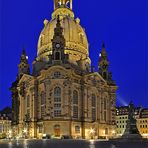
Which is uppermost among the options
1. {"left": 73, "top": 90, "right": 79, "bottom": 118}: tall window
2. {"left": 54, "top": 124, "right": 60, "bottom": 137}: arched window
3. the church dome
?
the church dome

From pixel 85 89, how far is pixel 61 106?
23.4ft

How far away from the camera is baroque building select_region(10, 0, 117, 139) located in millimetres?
68875

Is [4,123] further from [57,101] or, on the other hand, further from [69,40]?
[57,101]

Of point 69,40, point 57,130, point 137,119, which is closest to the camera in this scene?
point 57,130

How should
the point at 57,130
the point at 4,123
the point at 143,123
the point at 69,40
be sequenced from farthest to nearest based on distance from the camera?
1. the point at 4,123
2. the point at 143,123
3. the point at 69,40
4. the point at 57,130

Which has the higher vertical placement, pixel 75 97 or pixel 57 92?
pixel 57 92

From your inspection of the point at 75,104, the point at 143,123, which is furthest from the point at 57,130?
the point at 143,123

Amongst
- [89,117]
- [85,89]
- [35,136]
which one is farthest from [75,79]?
[35,136]

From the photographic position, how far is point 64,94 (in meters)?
69.1

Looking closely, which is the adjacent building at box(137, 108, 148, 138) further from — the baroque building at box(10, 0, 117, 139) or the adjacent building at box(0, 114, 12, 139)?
the adjacent building at box(0, 114, 12, 139)

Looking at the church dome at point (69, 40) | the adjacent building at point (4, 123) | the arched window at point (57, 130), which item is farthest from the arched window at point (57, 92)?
the adjacent building at point (4, 123)

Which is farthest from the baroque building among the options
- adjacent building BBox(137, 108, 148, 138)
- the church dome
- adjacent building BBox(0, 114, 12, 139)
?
adjacent building BBox(137, 108, 148, 138)

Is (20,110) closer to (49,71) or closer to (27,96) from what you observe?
(27,96)

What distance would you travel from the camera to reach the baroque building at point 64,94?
226 ft
